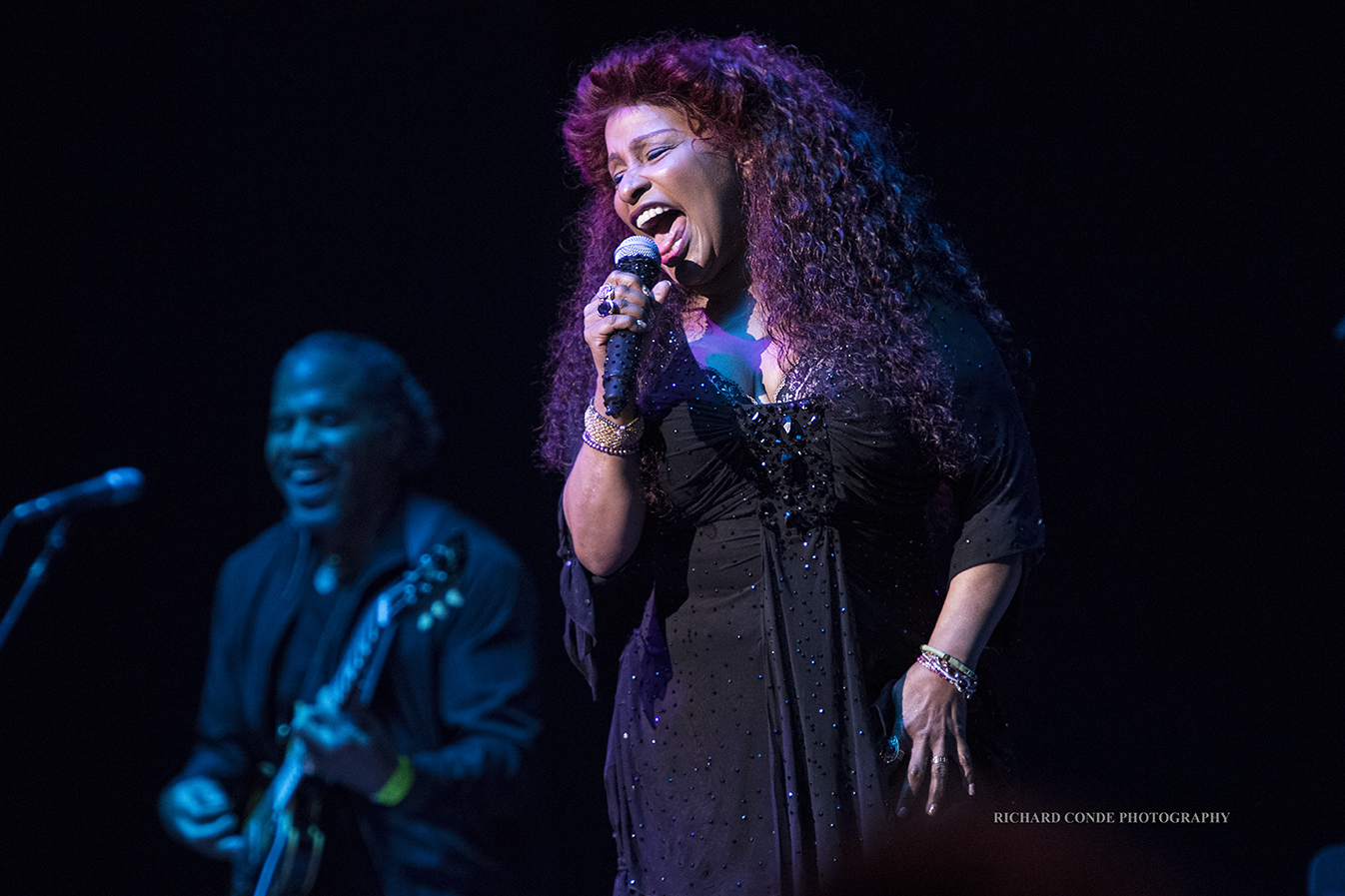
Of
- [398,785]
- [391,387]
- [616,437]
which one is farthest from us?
[391,387]

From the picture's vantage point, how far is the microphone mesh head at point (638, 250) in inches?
61.0

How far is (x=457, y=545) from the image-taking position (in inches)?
91.1

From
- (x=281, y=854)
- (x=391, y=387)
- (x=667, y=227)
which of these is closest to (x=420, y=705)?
(x=281, y=854)

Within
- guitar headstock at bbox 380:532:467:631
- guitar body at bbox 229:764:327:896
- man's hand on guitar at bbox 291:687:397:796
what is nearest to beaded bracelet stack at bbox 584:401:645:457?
guitar headstock at bbox 380:532:467:631

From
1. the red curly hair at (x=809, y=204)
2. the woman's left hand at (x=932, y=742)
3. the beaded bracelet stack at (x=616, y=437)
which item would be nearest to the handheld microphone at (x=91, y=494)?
the red curly hair at (x=809, y=204)

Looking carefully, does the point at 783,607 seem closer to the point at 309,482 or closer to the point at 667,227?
the point at 667,227

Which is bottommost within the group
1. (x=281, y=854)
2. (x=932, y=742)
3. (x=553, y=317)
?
(x=281, y=854)

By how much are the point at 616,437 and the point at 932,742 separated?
1.89 ft

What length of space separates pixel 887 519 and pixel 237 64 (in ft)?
5.25

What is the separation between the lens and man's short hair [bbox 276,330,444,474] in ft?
7.54

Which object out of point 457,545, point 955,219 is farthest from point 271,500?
point 955,219

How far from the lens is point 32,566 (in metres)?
2.06

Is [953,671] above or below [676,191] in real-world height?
below

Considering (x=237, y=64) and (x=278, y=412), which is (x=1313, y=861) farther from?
(x=237, y=64)
